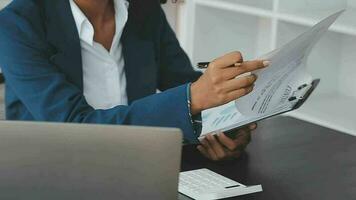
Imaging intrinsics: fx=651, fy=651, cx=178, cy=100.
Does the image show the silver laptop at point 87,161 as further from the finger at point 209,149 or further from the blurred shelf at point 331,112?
the blurred shelf at point 331,112

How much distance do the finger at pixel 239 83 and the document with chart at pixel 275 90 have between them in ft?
0.07

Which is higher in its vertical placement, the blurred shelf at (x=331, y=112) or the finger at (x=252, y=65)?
the finger at (x=252, y=65)

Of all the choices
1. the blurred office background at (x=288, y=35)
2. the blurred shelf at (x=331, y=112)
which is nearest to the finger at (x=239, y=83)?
the blurred office background at (x=288, y=35)

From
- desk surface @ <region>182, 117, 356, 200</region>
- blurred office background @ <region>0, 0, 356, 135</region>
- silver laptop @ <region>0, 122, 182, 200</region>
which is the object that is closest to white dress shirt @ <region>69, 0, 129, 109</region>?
desk surface @ <region>182, 117, 356, 200</region>

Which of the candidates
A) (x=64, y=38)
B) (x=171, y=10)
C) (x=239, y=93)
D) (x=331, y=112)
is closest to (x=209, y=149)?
(x=239, y=93)

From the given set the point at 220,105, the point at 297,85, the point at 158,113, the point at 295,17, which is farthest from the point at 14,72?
the point at 295,17

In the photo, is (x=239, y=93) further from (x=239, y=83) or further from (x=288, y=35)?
(x=288, y=35)

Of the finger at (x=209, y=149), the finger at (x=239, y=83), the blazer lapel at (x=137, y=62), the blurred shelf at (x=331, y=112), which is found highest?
the finger at (x=239, y=83)

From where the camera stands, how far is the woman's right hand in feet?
3.76

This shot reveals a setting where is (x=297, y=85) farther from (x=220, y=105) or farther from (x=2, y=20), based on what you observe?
(x=2, y=20)

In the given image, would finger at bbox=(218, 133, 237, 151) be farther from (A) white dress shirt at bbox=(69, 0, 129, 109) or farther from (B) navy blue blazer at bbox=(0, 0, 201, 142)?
(A) white dress shirt at bbox=(69, 0, 129, 109)

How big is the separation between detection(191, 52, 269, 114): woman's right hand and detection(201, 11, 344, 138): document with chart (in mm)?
32

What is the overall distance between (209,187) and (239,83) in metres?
0.22

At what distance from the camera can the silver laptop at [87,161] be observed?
2.70ft
